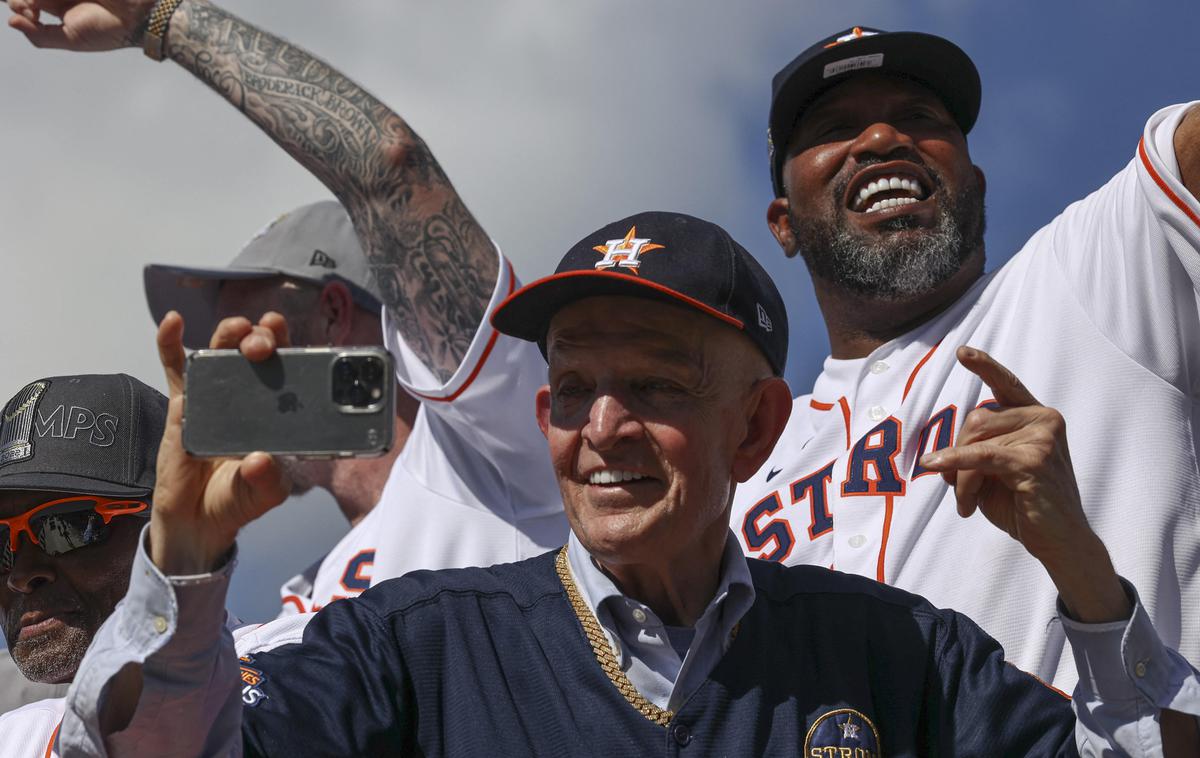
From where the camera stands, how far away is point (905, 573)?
3.83m

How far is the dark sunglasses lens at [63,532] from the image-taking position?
3945 millimetres

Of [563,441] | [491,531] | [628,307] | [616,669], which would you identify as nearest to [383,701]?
[616,669]

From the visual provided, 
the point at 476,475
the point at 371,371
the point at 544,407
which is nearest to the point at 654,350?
the point at 544,407

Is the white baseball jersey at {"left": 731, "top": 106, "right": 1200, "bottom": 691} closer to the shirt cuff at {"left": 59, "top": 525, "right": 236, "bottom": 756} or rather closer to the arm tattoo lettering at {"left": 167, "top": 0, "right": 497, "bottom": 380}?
the arm tattoo lettering at {"left": 167, "top": 0, "right": 497, "bottom": 380}

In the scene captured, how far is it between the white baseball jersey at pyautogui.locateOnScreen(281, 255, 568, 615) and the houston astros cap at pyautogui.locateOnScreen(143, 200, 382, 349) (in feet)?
2.69

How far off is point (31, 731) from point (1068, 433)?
2.69 m

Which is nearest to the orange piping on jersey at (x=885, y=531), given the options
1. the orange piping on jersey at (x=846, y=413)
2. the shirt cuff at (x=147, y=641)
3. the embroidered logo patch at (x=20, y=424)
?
the orange piping on jersey at (x=846, y=413)

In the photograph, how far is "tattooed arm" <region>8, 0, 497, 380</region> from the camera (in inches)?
179

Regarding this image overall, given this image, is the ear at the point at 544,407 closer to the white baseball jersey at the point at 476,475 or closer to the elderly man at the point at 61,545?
the white baseball jersey at the point at 476,475

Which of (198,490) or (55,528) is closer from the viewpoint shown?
(198,490)

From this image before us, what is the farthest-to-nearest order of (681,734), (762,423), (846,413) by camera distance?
(846,413), (762,423), (681,734)

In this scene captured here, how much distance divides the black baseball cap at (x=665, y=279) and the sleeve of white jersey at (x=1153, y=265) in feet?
3.67

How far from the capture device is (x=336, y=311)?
219 inches

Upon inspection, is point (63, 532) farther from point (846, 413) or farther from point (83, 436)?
point (846, 413)
